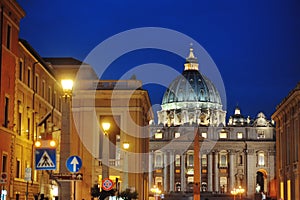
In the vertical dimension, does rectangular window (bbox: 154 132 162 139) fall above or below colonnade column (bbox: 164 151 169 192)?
above

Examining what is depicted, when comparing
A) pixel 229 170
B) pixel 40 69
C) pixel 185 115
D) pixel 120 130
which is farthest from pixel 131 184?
pixel 185 115

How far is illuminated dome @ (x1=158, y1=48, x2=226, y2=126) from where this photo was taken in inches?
6560

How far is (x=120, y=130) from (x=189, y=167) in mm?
84904

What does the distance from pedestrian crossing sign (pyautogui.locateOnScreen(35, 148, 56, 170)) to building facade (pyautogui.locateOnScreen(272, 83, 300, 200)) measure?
45682 millimetres

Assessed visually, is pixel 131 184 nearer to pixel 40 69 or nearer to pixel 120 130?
pixel 120 130

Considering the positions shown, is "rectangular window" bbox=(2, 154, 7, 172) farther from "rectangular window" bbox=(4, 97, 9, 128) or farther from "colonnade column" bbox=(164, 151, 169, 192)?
"colonnade column" bbox=(164, 151, 169, 192)

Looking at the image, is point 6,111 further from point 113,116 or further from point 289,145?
point 289,145

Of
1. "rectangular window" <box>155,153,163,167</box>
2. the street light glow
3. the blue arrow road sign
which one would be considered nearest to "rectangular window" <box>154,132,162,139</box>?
"rectangular window" <box>155,153,163,167</box>

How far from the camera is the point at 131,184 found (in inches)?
2436

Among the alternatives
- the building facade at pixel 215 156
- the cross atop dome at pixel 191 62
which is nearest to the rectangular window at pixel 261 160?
the building facade at pixel 215 156

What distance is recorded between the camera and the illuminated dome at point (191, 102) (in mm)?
166625

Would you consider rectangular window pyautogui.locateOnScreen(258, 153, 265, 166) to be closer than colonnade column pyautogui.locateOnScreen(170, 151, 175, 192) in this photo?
Yes

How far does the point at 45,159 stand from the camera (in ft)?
68.3

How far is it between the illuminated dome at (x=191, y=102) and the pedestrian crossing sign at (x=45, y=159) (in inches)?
5575
